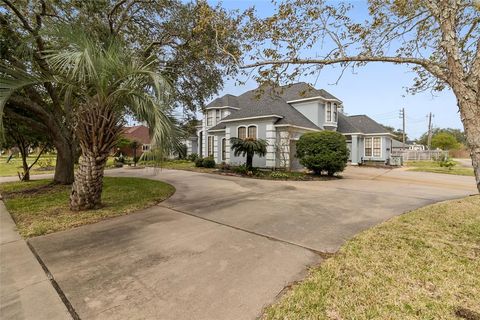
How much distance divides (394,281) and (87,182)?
6570mm

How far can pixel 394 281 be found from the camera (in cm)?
298

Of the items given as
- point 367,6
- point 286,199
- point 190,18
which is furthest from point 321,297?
point 190,18

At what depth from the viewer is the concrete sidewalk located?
244 centimetres

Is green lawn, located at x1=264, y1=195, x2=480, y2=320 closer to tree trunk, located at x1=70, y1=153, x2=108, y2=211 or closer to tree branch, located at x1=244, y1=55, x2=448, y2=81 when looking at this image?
tree branch, located at x1=244, y1=55, x2=448, y2=81

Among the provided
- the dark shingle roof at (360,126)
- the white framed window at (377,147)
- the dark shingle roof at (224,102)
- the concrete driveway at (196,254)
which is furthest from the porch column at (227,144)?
the white framed window at (377,147)

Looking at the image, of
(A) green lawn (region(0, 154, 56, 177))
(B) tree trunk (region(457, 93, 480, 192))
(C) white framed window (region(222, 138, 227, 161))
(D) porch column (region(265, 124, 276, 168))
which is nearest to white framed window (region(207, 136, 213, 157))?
(C) white framed window (region(222, 138, 227, 161))

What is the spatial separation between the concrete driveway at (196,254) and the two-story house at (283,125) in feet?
23.4

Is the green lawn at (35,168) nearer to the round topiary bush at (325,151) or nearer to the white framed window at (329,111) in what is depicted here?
the round topiary bush at (325,151)

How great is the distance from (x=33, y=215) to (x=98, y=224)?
209 cm

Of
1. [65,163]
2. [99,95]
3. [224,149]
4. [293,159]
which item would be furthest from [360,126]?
[99,95]

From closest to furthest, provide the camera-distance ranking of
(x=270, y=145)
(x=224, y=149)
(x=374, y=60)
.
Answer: (x=374, y=60) < (x=270, y=145) < (x=224, y=149)

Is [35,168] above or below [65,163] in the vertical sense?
below

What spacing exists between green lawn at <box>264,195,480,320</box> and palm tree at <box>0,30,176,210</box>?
392cm

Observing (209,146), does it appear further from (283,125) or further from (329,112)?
(329,112)
